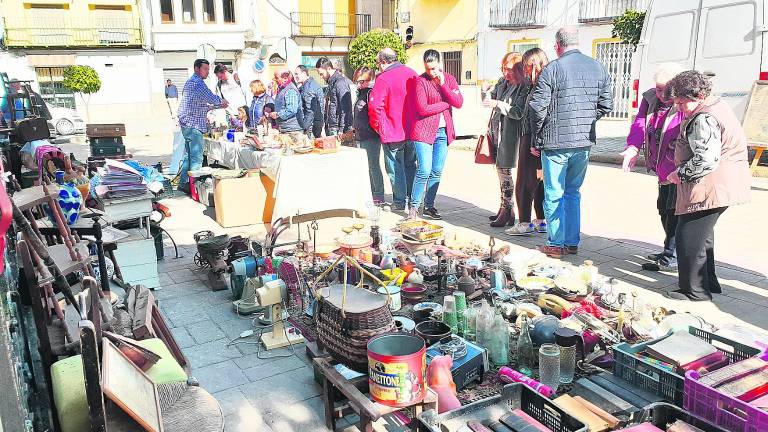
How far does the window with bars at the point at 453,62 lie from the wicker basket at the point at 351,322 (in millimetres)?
21441

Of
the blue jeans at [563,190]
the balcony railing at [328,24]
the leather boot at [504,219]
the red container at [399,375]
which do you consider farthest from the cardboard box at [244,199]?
the balcony railing at [328,24]

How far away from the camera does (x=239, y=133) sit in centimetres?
788

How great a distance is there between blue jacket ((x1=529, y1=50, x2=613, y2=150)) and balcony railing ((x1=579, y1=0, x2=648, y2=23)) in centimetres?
1507

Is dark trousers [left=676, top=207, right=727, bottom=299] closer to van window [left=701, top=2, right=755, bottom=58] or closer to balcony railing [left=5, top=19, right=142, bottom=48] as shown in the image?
van window [left=701, top=2, right=755, bottom=58]

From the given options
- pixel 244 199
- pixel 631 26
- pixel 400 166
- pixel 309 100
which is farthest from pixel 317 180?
pixel 631 26

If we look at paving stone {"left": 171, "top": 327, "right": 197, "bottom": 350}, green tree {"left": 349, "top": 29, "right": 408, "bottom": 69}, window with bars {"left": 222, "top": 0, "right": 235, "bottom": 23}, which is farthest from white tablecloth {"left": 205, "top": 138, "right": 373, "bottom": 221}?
window with bars {"left": 222, "top": 0, "right": 235, "bottom": 23}

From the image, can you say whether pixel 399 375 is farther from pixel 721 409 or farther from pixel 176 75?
pixel 176 75

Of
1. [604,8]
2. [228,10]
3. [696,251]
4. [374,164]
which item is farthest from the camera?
[228,10]

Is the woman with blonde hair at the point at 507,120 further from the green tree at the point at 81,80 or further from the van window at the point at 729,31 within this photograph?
the green tree at the point at 81,80

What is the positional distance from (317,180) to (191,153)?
313 centimetres

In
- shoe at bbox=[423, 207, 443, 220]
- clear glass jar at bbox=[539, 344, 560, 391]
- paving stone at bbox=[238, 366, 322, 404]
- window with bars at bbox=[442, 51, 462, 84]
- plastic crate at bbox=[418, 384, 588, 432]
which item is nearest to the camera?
plastic crate at bbox=[418, 384, 588, 432]

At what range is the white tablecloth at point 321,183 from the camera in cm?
583

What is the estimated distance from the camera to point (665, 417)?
2393 mm

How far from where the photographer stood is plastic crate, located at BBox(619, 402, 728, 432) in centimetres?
233
